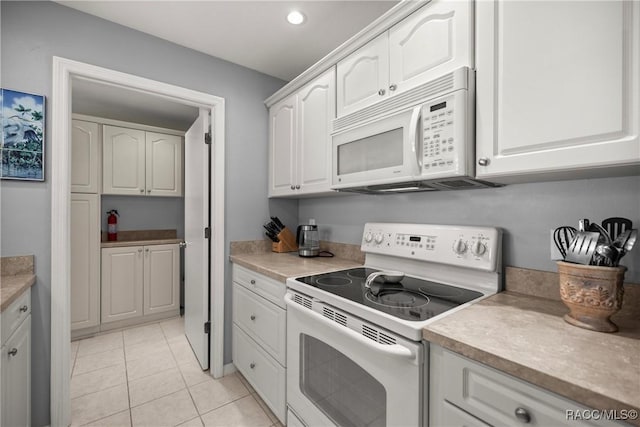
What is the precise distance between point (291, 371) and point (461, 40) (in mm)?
1651

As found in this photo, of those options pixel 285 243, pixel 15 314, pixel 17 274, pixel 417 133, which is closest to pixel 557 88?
pixel 417 133

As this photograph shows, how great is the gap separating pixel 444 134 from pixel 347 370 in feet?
3.30

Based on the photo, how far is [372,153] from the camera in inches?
55.3

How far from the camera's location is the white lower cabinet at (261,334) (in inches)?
59.6

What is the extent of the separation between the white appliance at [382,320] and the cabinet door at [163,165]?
2.57 metres

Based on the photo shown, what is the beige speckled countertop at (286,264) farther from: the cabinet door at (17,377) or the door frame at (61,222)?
the cabinet door at (17,377)

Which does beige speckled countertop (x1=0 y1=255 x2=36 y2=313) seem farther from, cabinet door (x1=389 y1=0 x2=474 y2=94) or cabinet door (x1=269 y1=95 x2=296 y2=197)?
cabinet door (x1=389 y1=0 x2=474 y2=94)

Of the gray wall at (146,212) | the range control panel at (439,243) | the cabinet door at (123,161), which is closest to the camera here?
the range control panel at (439,243)

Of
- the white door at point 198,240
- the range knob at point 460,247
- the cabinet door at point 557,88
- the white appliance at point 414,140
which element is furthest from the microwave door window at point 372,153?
the white door at point 198,240

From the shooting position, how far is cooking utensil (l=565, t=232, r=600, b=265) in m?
0.81

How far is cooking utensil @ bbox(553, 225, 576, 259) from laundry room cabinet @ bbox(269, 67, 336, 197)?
111cm

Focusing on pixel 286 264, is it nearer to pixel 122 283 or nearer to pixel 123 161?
pixel 122 283

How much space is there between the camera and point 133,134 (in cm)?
308

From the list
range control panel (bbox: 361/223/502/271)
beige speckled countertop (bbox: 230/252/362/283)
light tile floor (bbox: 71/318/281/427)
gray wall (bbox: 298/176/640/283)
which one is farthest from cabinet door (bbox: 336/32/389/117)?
light tile floor (bbox: 71/318/281/427)
